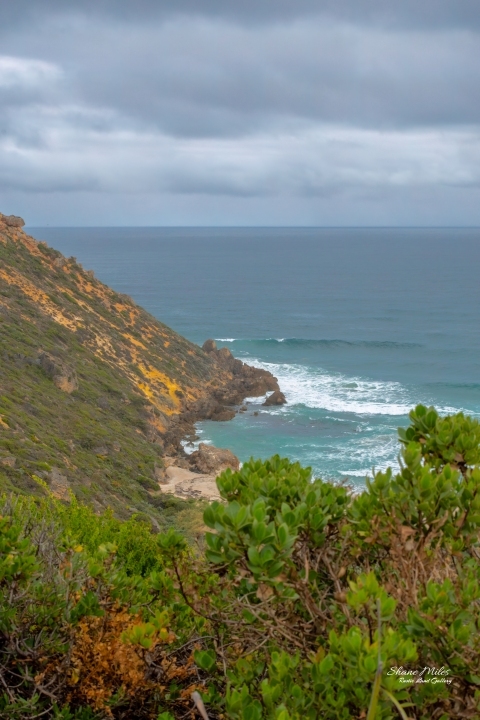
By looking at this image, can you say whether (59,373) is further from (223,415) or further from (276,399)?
(276,399)

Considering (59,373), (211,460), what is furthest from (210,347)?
(211,460)

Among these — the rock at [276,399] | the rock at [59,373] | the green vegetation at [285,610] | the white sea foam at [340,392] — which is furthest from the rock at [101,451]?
the green vegetation at [285,610]

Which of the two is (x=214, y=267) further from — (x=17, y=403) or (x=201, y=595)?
(x=201, y=595)

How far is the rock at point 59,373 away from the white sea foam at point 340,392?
672 inches

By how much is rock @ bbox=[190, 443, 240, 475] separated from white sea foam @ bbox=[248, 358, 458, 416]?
13.0m

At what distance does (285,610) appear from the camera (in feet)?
15.1

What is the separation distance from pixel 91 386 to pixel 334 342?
40.7 meters

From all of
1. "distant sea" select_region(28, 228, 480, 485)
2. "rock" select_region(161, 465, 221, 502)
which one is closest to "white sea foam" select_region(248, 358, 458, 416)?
"distant sea" select_region(28, 228, 480, 485)

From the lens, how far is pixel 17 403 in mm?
33125

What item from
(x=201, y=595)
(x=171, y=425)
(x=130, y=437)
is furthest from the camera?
(x=171, y=425)

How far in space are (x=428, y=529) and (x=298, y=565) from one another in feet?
2.94

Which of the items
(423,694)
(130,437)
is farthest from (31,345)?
(423,694)

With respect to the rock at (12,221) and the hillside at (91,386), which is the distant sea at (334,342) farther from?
the rock at (12,221)

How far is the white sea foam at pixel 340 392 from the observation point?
52688mm
